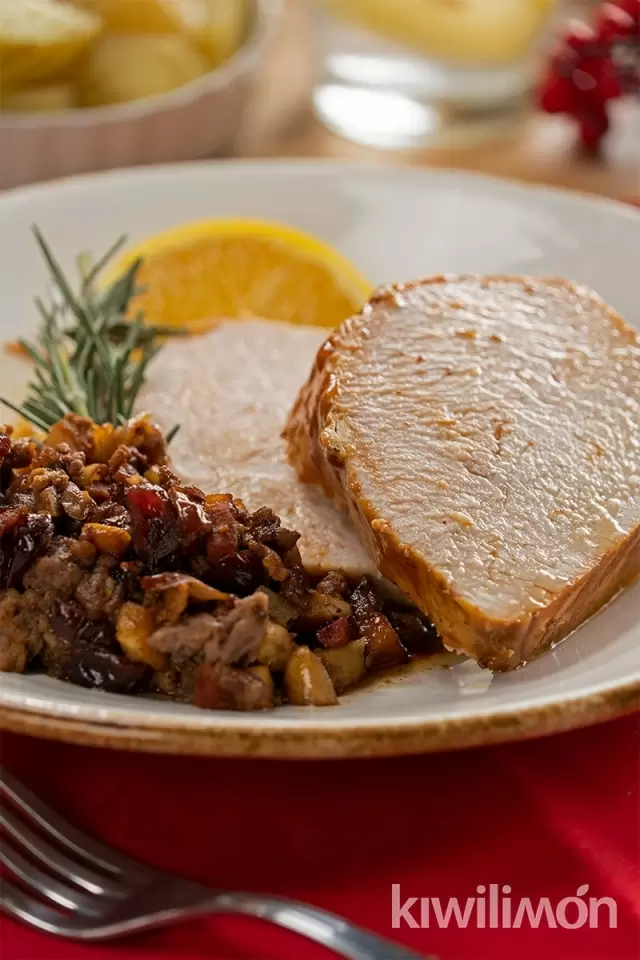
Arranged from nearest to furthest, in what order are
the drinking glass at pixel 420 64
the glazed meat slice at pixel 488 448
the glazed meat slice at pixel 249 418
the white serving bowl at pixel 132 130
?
the glazed meat slice at pixel 488 448 → the glazed meat slice at pixel 249 418 → the white serving bowl at pixel 132 130 → the drinking glass at pixel 420 64

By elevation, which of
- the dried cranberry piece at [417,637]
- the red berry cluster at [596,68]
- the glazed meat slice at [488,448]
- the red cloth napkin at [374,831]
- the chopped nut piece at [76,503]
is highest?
the red berry cluster at [596,68]

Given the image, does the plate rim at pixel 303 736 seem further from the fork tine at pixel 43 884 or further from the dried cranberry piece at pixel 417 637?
the dried cranberry piece at pixel 417 637

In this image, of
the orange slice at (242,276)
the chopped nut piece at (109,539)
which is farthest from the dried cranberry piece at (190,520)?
the orange slice at (242,276)

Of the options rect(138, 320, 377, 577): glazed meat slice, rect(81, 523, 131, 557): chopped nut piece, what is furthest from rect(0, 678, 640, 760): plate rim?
rect(138, 320, 377, 577): glazed meat slice

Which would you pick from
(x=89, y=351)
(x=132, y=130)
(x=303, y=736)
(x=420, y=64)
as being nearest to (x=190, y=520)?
(x=303, y=736)

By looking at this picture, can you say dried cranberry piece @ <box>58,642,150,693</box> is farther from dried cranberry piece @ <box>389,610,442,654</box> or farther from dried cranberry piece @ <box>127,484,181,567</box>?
dried cranberry piece @ <box>389,610,442,654</box>

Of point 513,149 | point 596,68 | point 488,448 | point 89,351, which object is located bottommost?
point 89,351

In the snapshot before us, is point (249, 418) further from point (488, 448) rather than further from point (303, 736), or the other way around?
point (303, 736)
